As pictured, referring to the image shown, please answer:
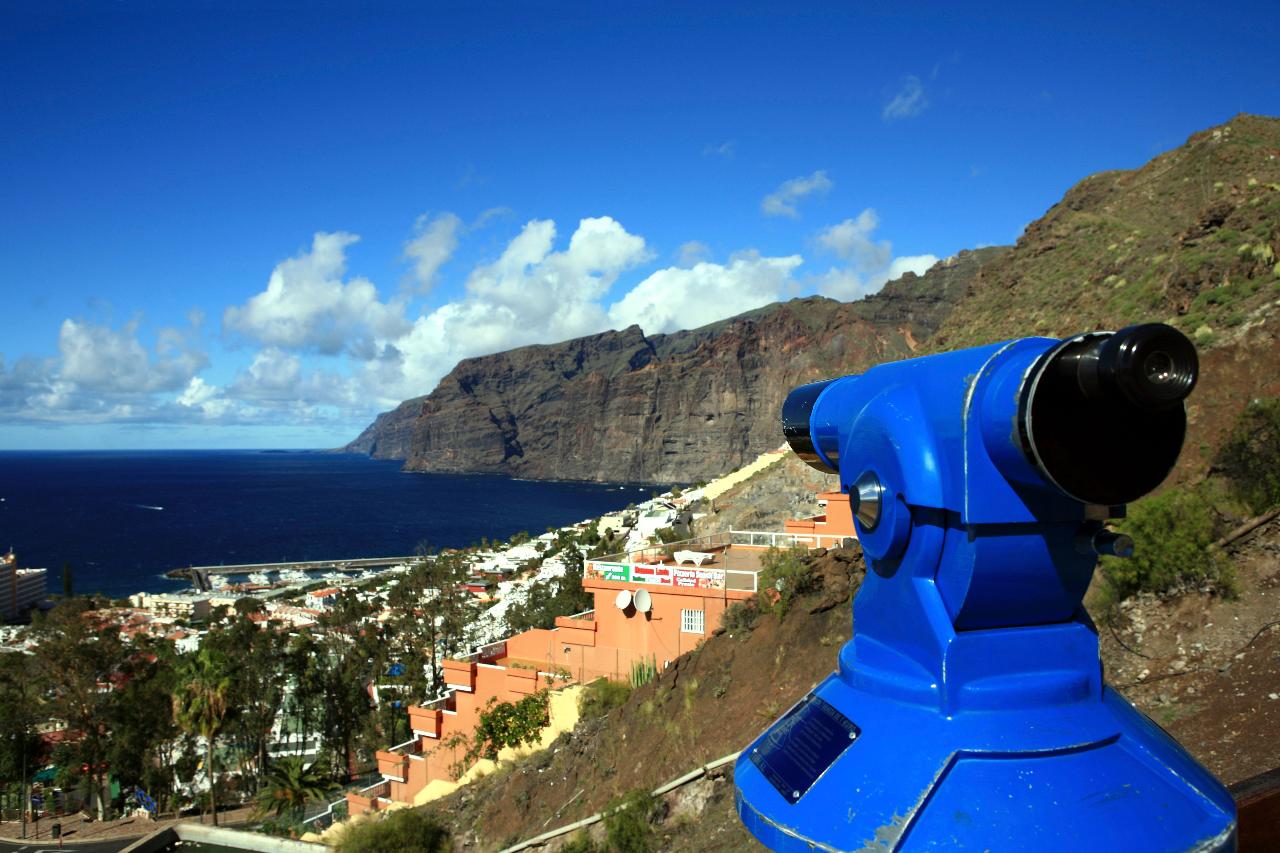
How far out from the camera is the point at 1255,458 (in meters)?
11.7

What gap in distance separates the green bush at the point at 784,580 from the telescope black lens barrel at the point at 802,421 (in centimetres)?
1197

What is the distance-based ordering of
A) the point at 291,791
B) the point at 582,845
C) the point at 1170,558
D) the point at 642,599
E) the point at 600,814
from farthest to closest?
1. the point at 291,791
2. the point at 642,599
3. the point at 600,814
4. the point at 582,845
5. the point at 1170,558

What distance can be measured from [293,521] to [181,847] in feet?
406

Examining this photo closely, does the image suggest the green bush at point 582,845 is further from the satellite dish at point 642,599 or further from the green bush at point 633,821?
the satellite dish at point 642,599

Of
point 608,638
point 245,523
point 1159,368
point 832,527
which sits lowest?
point 245,523

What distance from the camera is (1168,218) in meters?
43.9

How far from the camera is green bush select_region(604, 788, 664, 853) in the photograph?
10.1 meters

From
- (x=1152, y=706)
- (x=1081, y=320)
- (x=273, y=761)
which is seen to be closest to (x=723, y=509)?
(x=1081, y=320)

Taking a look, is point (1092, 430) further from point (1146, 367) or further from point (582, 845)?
point (582, 845)

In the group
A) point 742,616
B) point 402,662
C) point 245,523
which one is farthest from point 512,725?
point 245,523

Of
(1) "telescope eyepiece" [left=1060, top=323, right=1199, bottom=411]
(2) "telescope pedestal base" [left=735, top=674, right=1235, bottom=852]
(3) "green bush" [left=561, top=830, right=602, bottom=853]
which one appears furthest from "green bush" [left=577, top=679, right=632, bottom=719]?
(1) "telescope eyepiece" [left=1060, top=323, right=1199, bottom=411]

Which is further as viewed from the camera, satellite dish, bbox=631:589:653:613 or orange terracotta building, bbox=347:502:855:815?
satellite dish, bbox=631:589:653:613

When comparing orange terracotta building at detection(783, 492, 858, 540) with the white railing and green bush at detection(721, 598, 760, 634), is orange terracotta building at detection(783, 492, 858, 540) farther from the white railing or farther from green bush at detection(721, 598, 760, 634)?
green bush at detection(721, 598, 760, 634)

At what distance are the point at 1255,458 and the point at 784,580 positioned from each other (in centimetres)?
693
